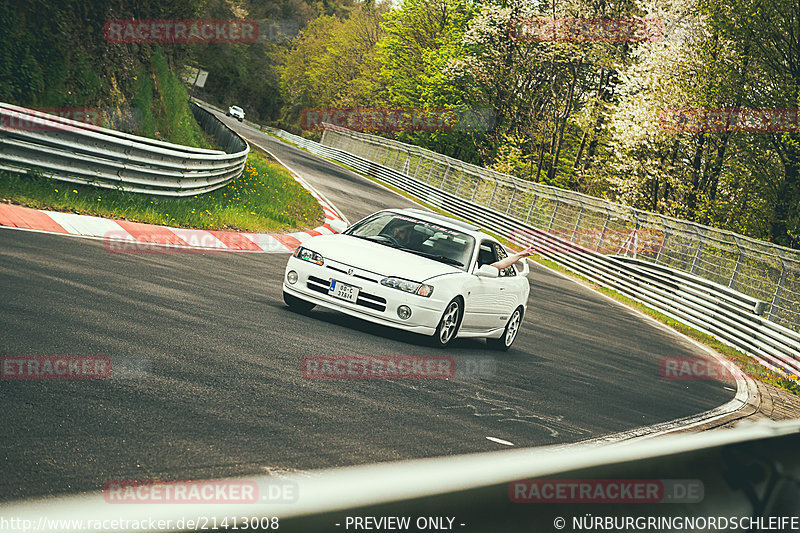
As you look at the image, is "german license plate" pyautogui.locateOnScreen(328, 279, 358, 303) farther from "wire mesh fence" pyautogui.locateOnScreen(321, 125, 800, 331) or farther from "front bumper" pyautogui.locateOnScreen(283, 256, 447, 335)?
"wire mesh fence" pyautogui.locateOnScreen(321, 125, 800, 331)

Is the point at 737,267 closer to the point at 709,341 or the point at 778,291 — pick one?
the point at 709,341

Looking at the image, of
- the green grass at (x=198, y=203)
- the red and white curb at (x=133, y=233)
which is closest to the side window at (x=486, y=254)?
the red and white curb at (x=133, y=233)

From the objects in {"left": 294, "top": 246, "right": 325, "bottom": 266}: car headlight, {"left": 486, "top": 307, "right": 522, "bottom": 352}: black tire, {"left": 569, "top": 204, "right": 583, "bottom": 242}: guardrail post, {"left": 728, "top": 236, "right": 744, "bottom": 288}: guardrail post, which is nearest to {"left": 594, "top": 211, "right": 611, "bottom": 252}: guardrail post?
{"left": 569, "top": 204, "right": 583, "bottom": 242}: guardrail post

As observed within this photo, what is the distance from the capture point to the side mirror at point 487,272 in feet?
36.2

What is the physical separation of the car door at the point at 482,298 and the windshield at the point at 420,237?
24 centimetres

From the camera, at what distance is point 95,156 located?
49.5ft

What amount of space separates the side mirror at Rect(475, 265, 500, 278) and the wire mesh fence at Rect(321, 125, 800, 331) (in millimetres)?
9525

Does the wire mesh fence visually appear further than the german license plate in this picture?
Yes

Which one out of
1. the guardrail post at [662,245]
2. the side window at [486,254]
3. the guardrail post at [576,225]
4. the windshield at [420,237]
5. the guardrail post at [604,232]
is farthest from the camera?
the guardrail post at [576,225]

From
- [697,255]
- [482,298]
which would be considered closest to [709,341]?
[697,255]

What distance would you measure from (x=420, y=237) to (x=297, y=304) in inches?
78.8

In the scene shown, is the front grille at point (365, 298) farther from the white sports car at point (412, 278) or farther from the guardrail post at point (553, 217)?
the guardrail post at point (553, 217)

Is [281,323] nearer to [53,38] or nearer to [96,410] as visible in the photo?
[96,410]

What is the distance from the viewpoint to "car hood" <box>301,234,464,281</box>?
10.2 meters
